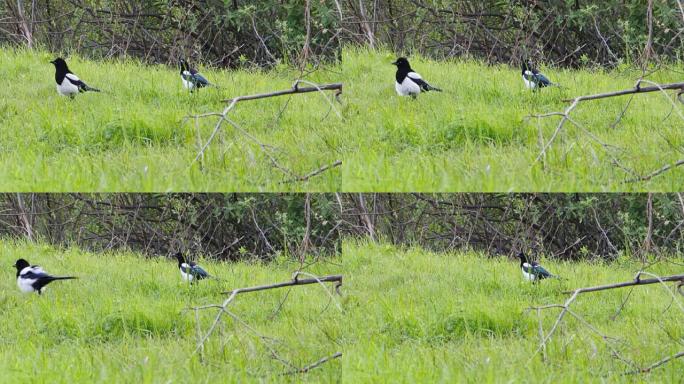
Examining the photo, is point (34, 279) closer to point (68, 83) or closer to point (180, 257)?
point (180, 257)

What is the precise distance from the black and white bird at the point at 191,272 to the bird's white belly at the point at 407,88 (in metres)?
2.27

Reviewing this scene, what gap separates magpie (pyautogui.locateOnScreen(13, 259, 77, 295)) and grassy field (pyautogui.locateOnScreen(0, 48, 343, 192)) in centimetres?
141

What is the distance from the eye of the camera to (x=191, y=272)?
25.4 ft

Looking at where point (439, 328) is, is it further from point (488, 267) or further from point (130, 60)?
point (130, 60)

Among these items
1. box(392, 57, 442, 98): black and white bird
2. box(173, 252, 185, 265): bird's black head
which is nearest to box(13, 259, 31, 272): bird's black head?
box(173, 252, 185, 265): bird's black head

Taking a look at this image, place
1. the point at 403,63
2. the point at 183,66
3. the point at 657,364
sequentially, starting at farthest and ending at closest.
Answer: the point at 183,66, the point at 403,63, the point at 657,364

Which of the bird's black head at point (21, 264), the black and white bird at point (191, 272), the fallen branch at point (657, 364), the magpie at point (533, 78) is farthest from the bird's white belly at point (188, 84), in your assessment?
the fallen branch at point (657, 364)

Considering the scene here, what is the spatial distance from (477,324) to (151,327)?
2.50 m

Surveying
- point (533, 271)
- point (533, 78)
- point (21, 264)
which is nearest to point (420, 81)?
point (533, 78)

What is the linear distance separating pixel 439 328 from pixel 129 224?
3639mm

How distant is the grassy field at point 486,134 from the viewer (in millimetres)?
6484

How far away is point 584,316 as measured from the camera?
289 inches

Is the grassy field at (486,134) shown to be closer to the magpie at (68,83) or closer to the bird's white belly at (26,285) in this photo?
the magpie at (68,83)

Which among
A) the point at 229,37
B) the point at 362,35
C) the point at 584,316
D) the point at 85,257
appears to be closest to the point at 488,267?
the point at 584,316
